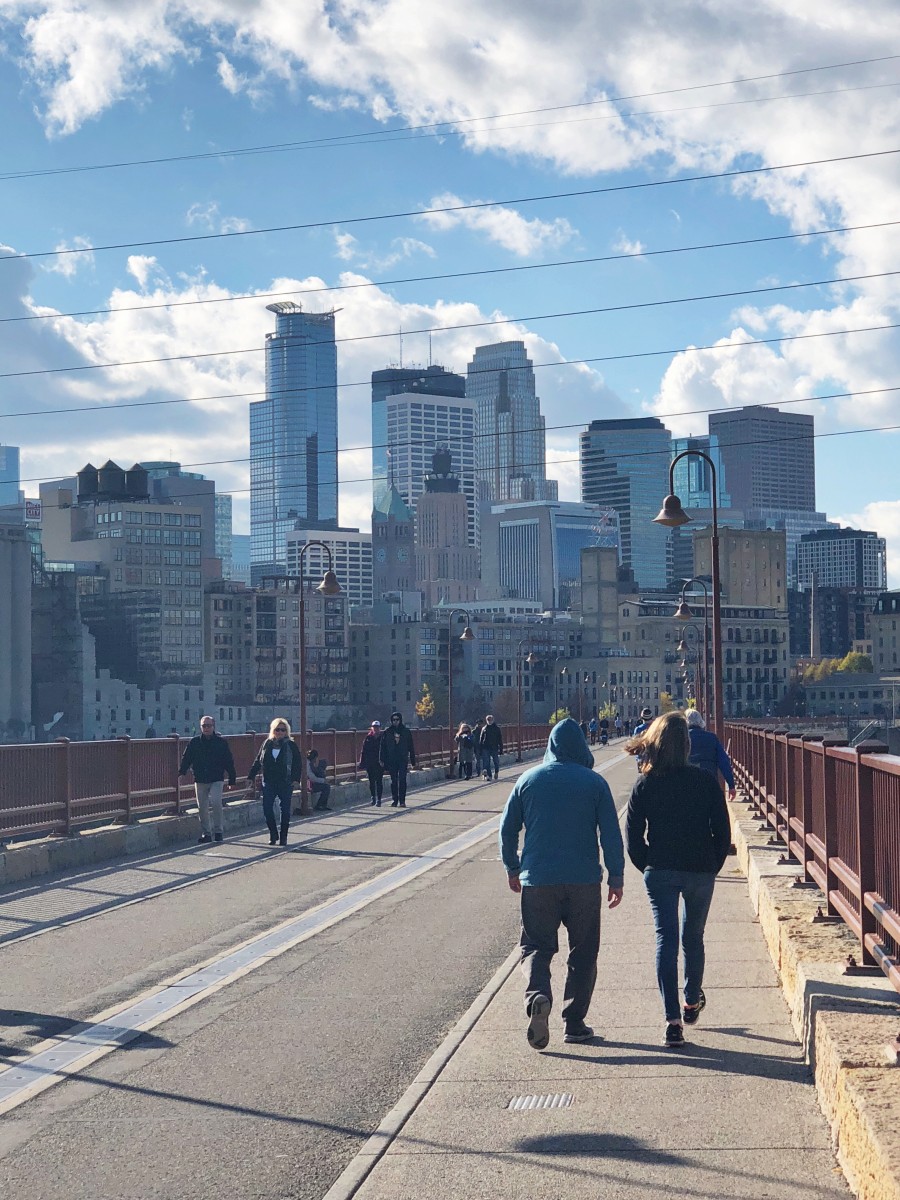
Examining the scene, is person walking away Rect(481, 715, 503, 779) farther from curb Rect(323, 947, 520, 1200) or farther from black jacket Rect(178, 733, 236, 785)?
curb Rect(323, 947, 520, 1200)

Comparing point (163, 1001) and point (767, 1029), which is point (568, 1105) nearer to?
point (767, 1029)

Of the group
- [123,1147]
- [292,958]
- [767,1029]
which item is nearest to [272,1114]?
[123,1147]

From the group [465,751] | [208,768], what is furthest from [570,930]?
[465,751]

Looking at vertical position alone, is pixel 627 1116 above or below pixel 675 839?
below

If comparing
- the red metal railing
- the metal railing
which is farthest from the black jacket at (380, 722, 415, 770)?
the red metal railing

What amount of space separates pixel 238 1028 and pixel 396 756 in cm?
2535

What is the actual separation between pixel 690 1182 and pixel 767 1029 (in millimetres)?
3302

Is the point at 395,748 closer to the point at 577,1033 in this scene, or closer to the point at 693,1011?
the point at 693,1011

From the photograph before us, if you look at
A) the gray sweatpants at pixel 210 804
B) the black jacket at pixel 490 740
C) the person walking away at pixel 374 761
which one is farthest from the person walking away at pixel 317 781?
the black jacket at pixel 490 740

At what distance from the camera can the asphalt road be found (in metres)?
7.16

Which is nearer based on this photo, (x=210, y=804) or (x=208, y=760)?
(x=208, y=760)

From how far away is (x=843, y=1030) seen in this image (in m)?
7.46

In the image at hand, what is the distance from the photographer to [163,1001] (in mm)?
11203

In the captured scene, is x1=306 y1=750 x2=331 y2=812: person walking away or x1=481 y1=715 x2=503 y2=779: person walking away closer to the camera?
x1=306 y1=750 x2=331 y2=812: person walking away
